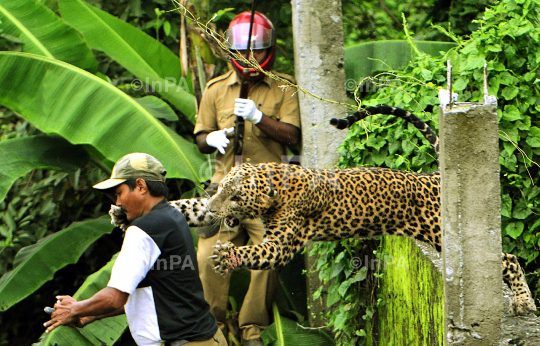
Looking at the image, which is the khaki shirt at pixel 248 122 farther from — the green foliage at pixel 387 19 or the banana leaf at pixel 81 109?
the green foliage at pixel 387 19

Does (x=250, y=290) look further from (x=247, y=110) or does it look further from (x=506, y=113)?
(x=506, y=113)

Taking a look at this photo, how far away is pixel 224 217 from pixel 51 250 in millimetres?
2826

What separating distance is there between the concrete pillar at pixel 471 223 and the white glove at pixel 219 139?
2.64 m

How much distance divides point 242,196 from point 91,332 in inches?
94.4

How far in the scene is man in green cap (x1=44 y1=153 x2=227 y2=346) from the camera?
283 centimetres

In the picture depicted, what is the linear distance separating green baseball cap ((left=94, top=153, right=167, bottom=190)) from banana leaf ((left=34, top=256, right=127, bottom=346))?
2.24 metres

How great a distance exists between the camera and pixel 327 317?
5016 mm

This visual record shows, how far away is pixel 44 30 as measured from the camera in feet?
19.1

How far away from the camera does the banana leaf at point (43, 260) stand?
5512 mm

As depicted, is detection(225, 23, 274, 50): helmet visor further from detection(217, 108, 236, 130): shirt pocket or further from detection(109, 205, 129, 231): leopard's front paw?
detection(109, 205, 129, 231): leopard's front paw

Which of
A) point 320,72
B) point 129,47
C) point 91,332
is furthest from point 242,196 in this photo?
point 129,47

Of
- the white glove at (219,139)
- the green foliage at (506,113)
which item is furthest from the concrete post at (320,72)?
the green foliage at (506,113)

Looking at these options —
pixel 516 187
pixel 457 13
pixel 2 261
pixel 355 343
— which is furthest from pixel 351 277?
pixel 2 261

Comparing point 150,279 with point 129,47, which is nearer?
point 150,279
